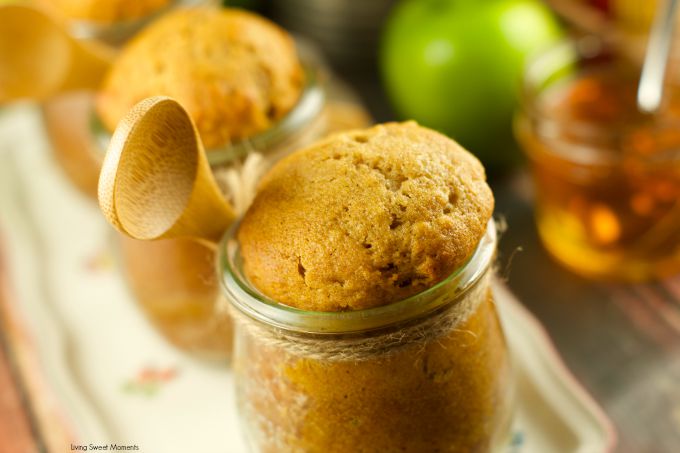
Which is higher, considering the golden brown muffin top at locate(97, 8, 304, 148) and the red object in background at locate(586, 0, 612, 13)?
the golden brown muffin top at locate(97, 8, 304, 148)

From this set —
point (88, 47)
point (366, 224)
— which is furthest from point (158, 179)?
point (88, 47)

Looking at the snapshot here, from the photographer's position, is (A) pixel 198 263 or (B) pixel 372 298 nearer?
(B) pixel 372 298

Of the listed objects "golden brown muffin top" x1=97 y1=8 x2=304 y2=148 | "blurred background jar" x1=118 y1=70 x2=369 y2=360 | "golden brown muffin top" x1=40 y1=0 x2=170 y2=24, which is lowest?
"blurred background jar" x1=118 y1=70 x2=369 y2=360

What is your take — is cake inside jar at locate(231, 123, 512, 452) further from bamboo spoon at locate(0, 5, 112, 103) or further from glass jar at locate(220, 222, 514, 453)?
bamboo spoon at locate(0, 5, 112, 103)

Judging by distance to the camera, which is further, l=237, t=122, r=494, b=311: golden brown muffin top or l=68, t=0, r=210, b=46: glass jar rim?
l=68, t=0, r=210, b=46: glass jar rim

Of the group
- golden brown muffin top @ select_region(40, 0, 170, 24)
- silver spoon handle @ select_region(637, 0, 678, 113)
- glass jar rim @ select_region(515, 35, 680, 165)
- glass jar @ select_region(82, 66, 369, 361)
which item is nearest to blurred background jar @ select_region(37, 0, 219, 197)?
golden brown muffin top @ select_region(40, 0, 170, 24)

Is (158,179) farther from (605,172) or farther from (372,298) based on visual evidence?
(605,172)

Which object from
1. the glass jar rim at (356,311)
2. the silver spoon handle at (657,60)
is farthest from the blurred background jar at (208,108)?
the silver spoon handle at (657,60)
